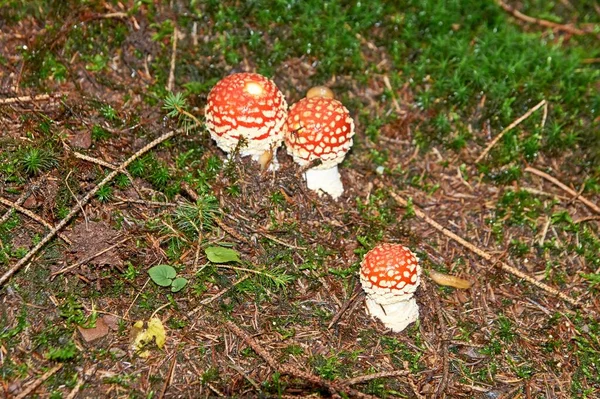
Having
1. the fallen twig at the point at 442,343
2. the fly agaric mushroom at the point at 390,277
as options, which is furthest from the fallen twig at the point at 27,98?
the fallen twig at the point at 442,343

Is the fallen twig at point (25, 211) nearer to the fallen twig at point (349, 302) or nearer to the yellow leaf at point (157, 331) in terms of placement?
the yellow leaf at point (157, 331)

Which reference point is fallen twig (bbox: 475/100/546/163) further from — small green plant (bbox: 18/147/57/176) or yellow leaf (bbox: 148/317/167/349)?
small green plant (bbox: 18/147/57/176)

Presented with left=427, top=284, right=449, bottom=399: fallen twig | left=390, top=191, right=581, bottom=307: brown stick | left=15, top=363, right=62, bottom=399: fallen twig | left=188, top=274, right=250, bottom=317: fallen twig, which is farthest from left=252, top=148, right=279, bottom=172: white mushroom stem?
left=15, top=363, right=62, bottom=399: fallen twig

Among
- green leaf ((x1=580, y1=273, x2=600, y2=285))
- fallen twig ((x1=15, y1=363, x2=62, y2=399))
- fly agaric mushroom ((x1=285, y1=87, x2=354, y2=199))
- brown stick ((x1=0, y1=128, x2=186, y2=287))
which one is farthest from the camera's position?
green leaf ((x1=580, y1=273, x2=600, y2=285))

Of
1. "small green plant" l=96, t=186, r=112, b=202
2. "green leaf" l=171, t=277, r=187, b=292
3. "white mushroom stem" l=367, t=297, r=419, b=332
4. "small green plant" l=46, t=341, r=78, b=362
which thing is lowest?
"white mushroom stem" l=367, t=297, r=419, b=332

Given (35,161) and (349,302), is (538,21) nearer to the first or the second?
(349,302)

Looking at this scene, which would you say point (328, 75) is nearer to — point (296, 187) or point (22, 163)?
point (296, 187)

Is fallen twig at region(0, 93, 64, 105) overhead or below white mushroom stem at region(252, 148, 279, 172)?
overhead
